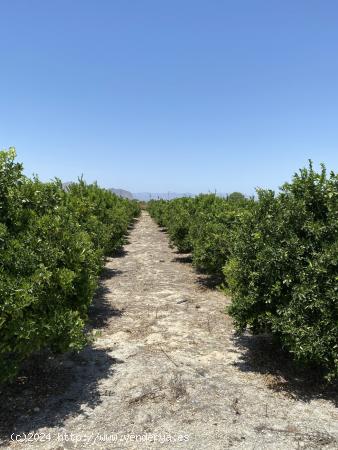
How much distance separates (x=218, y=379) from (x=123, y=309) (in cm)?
453

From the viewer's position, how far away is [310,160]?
22.4ft

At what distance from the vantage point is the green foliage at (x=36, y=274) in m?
5.02

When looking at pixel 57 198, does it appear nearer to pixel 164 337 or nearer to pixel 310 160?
pixel 164 337

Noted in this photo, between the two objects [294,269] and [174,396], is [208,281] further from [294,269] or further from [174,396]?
[174,396]

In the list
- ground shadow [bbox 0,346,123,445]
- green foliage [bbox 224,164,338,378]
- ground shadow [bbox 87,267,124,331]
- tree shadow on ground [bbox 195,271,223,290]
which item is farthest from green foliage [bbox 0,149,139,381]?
tree shadow on ground [bbox 195,271,223,290]

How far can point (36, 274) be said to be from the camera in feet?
17.7

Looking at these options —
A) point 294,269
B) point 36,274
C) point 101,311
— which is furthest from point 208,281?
point 36,274

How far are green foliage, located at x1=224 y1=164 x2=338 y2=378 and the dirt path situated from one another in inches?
30.8

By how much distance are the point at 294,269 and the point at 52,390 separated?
13.9ft

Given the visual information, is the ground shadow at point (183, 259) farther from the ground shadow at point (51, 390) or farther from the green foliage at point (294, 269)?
the green foliage at point (294, 269)

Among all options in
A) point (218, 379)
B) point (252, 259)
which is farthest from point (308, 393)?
point (252, 259)

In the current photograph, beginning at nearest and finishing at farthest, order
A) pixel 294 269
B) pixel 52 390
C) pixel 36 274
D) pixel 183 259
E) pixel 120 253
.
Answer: pixel 36 274, pixel 52 390, pixel 294 269, pixel 183 259, pixel 120 253

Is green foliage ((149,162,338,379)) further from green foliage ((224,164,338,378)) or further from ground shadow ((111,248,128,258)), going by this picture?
ground shadow ((111,248,128,258))

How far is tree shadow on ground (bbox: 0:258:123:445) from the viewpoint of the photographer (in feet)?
17.1
